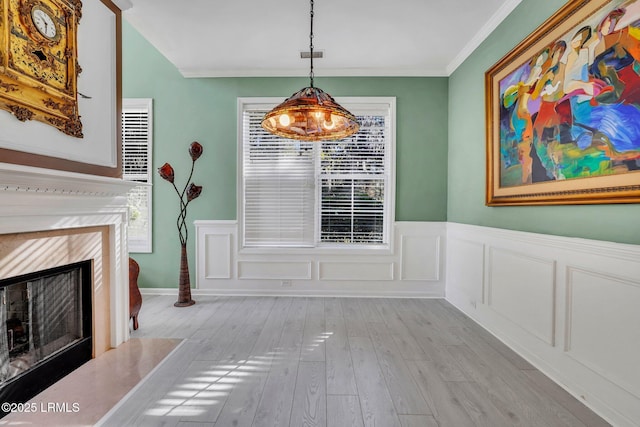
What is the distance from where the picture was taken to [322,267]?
3730 millimetres

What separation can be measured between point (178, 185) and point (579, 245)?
390 centimetres

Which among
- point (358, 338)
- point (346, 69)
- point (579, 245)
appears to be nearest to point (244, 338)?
point (358, 338)

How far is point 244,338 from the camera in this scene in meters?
2.52

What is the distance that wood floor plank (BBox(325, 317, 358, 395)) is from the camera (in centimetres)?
183

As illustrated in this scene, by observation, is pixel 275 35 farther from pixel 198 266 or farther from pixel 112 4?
pixel 198 266

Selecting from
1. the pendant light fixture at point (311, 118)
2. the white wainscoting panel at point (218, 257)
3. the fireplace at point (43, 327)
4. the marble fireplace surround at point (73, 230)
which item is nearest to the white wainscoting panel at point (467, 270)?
the pendant light fixture at point (311, 118)

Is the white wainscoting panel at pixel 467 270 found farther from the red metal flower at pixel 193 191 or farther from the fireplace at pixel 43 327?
the fireplace at pixel 43 327

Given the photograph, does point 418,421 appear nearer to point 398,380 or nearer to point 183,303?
point 398,380

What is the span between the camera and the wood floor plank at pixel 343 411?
153 cm

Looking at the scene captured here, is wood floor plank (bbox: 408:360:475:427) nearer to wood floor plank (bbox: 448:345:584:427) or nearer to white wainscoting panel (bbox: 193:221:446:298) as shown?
wood floor plank (bbox: 448:345:584:427)

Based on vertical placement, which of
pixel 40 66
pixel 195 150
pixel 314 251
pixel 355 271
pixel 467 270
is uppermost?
pixel 40 66

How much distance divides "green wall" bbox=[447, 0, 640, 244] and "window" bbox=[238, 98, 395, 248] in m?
0.78

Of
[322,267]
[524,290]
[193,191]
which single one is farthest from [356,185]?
[524,290]

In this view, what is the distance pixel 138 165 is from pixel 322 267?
2.70 meters
